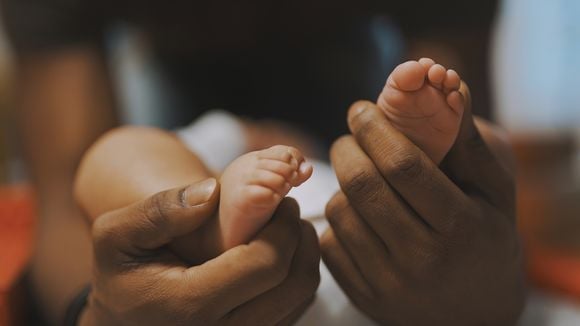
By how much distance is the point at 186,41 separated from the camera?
966 mm

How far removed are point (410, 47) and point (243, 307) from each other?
0.60 meters

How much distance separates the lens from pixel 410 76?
344mm

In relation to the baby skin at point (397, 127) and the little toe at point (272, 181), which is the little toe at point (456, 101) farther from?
the little toe at point (272, 181)

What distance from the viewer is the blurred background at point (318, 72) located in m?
0.80

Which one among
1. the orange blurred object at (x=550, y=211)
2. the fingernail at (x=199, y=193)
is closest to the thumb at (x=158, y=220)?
the fingernail at (x=199, y=193)

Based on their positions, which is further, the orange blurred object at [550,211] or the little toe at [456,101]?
the orange blurred object at [550,211]

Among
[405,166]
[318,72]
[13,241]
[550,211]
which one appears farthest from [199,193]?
[318,72]

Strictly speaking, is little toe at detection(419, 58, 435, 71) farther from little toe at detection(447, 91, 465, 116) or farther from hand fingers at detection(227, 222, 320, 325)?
hand fingers at detection(227, 222, 320, 325)

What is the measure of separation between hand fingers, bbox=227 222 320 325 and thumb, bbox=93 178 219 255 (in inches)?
2.5

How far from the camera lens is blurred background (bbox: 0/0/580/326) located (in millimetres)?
799

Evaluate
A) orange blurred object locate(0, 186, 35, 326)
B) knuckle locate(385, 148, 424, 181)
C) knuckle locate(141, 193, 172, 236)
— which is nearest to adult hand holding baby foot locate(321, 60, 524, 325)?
knuckle locate(385, 148, 424, 181)

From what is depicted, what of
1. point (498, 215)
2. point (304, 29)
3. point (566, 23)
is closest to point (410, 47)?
point (304, 29)

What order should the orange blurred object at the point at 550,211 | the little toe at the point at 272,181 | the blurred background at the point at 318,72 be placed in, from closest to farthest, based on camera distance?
1. the little toe at the point at 272,181
2. the orange blurred object at the point at 550,211
3. the blurred background at the point at 318,72

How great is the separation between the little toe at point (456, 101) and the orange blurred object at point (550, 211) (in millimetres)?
209
